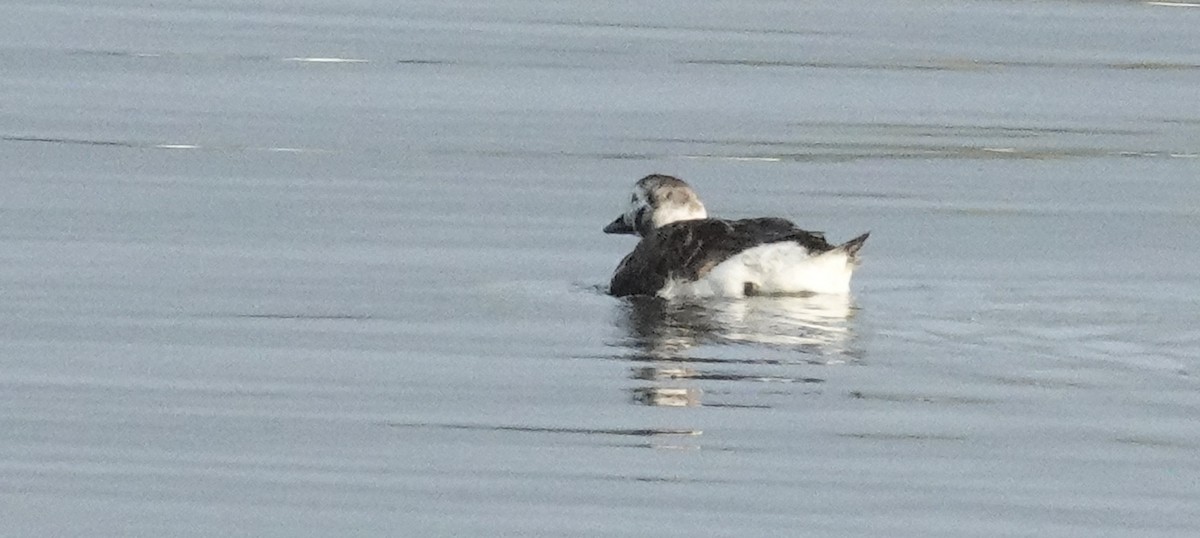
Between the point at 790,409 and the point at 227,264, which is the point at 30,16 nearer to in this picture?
the point at 227,264

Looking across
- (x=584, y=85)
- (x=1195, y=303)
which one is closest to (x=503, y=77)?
(x=584, y=85)

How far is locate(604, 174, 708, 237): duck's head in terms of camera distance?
1428 cm

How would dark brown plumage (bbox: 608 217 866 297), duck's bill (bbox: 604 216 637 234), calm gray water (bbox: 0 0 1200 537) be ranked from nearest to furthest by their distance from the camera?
1. calm gray water (bbox: 0 0 1200 537)
2. dark brown plumage (bbox: 608 217 866 297)
3. duck's bill (bbox: 604 216 637 234)

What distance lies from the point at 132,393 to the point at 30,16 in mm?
13805

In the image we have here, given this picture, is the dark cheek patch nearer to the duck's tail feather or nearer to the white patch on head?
the white patch on head

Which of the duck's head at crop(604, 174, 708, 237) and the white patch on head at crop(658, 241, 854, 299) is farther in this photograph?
the duck's head at crop(604, 174, 708, 237)

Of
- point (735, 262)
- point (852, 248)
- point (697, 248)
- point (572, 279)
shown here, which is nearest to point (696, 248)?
point (697, 248)

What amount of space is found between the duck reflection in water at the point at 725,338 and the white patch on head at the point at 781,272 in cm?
5

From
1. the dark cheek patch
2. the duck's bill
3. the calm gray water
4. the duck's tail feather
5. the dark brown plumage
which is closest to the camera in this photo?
the calm gray water

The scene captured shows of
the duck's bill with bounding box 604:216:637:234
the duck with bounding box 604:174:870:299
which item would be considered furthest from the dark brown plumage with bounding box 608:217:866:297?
the duck's bill with bounding box 604:216:637:234

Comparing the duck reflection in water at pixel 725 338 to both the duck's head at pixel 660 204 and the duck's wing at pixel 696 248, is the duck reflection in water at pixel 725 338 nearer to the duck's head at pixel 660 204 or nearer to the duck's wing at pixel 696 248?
the duck's wing at pixel 696 248

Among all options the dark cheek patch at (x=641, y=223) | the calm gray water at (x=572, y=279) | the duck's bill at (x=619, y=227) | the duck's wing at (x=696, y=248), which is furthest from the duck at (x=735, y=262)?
the duck's bill at (x=619, y=227)

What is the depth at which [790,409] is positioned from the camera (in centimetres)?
1009

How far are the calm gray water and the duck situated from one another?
0.14m
